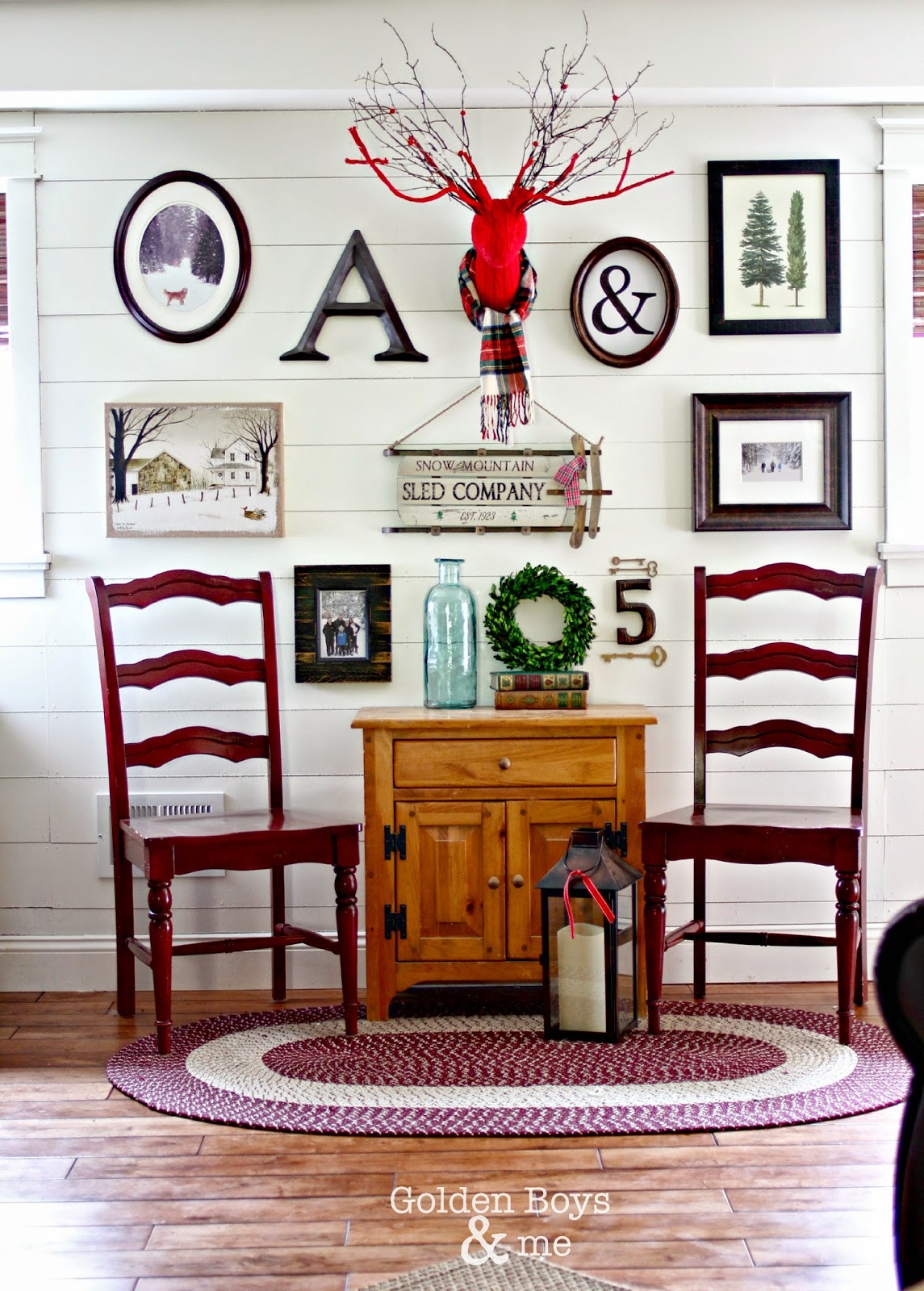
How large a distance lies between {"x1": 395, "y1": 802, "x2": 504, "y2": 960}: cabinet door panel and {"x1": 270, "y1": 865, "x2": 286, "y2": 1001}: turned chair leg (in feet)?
1.34

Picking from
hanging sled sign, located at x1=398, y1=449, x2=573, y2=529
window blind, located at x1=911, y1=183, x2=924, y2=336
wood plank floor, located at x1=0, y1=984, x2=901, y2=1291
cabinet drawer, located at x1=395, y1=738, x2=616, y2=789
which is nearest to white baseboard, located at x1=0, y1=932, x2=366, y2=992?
cabinet drawer, located at x1=395, y1=738, x2=616, y2=789

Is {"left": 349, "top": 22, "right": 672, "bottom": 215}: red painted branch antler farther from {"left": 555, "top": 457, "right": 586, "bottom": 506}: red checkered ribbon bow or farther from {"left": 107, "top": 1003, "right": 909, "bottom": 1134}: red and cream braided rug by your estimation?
{"left": 107, "top": 1003, "right": 909, "bottom": 1134}: red and cream braided rug

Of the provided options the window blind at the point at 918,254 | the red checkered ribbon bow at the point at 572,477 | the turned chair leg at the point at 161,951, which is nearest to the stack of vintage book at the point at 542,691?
the red checkered ribbon bow at the point at 572,477

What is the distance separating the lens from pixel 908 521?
3.49 m

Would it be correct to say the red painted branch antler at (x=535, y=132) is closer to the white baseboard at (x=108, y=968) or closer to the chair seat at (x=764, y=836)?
the chair seat at (x=764, y=836)

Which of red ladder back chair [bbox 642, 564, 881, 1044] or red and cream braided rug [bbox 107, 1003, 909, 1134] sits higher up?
red ladder back chair [bbox 642, 564, 881, 1044]

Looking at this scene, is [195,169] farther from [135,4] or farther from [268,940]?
[268,940]

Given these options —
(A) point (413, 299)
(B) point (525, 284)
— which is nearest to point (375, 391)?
(A) point (413, 299)

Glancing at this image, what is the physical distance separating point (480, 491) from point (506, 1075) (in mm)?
1521

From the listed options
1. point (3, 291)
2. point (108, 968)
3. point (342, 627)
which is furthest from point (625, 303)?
point (108, 968)

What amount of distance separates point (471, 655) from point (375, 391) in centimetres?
76

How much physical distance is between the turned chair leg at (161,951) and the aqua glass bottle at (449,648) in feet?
2.90

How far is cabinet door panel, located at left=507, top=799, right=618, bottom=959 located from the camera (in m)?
3.10

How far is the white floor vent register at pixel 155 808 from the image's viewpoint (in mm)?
3482
